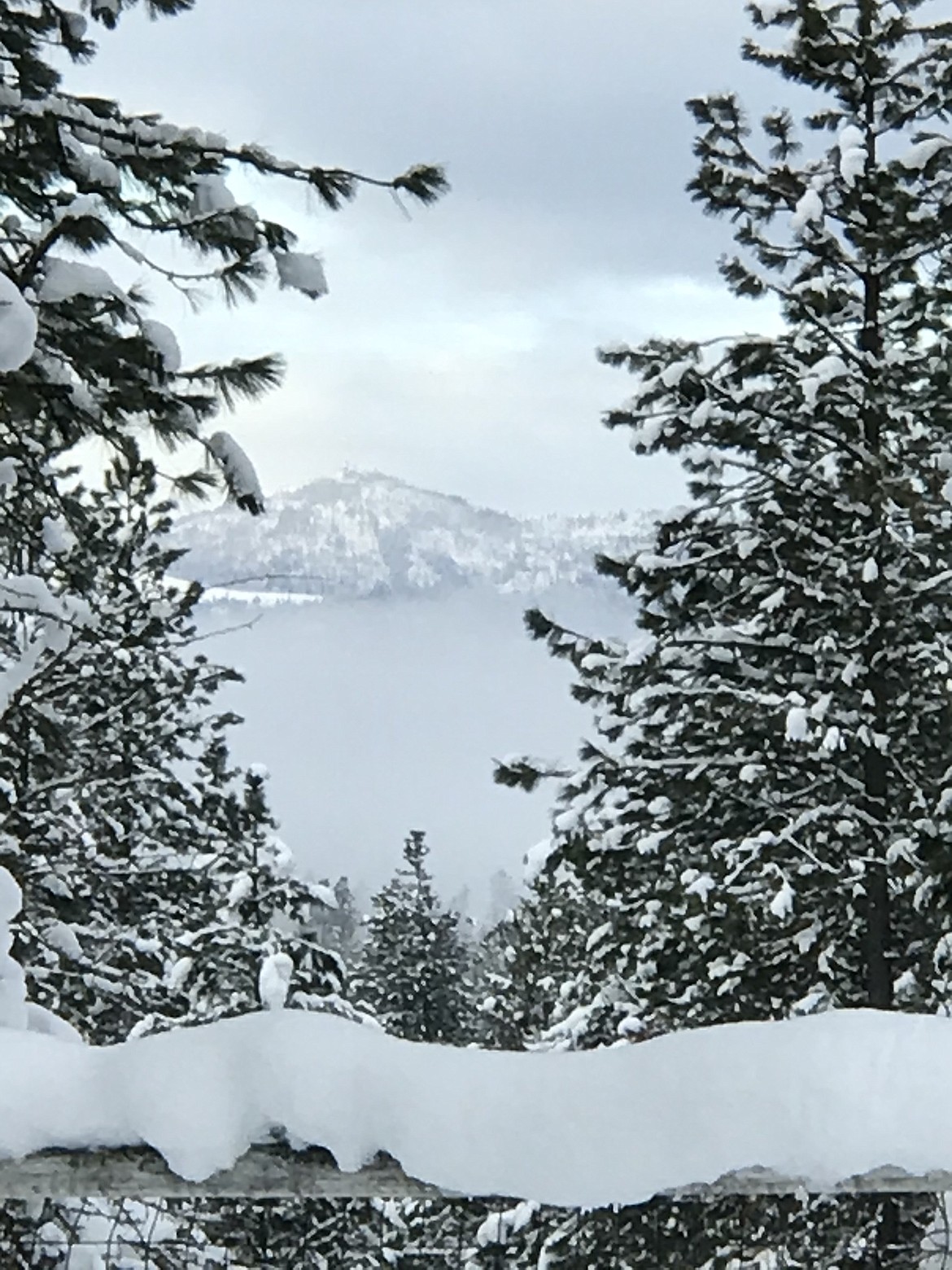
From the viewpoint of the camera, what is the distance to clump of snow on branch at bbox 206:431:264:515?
17.0ft

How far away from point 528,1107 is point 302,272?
152 inches

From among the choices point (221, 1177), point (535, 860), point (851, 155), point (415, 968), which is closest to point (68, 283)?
point (221, 1177)

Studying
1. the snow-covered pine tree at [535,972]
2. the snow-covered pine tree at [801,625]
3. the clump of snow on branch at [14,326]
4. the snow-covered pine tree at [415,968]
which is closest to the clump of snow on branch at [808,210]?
the snow-covered pine tree at [801,625]

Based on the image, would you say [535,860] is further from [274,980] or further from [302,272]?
[302,272]

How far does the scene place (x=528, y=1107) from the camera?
8.32 feet

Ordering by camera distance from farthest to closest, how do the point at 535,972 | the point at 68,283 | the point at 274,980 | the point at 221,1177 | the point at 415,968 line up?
1. the point at 415,968
2. the point at 535,972
3. the point at 274,980
4. the point at 68,283
5. the point at 221,1177

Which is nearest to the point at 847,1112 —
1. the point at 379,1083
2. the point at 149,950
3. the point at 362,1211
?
the point at 379,1083

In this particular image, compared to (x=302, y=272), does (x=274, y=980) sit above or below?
below

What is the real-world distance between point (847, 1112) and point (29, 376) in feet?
13.8

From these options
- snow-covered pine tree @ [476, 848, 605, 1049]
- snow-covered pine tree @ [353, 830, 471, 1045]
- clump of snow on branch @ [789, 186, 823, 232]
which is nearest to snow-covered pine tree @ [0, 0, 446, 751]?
clump of snow on branch @ [789, 186, 823, 232]

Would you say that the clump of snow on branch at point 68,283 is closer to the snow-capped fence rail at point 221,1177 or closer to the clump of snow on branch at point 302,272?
the clump of snow on branch at point 302,272

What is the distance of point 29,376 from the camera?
4945 mm

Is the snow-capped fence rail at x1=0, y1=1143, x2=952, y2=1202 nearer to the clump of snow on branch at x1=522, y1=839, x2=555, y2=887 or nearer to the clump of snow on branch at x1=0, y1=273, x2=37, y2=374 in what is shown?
the clump of snow on branch at x1=0, y1=273, x2=37, y2=374

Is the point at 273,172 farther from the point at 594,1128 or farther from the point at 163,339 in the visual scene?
the point at 594,1128
